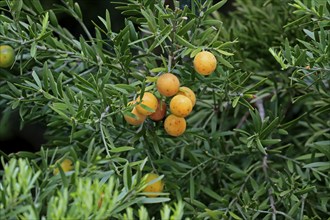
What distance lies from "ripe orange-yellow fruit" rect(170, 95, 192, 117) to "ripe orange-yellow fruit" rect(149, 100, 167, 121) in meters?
0.04

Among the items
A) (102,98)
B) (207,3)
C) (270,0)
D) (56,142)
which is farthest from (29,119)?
(270,0)

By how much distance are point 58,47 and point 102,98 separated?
0.19 meters

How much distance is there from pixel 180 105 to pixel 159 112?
6cm

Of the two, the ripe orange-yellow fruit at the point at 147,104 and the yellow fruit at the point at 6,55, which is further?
the yellow fruit at the point at 6,55

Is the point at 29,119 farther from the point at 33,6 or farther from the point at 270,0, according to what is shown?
the point at 270,0

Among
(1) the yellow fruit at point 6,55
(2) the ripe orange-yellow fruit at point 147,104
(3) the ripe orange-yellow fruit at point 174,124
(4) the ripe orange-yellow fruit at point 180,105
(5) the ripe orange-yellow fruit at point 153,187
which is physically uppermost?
(1) the yellow fruit at point 6,55

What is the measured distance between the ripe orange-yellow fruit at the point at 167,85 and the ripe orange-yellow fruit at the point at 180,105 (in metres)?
0.01

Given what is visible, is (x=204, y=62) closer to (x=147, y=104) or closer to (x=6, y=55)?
(x=147, y=104)

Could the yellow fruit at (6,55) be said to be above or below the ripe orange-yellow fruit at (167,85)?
above

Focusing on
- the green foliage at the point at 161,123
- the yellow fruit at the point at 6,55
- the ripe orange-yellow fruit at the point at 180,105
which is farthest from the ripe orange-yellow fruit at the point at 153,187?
the yellow fruit at the point at 6,55

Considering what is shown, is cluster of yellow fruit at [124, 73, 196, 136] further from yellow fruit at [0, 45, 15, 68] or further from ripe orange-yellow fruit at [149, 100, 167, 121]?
yellow fruit at [0, 45, 15, 68]

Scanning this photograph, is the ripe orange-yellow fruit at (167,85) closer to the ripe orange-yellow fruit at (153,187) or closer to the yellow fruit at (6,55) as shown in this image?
the ripe orange-yellow fruit at (153,187)

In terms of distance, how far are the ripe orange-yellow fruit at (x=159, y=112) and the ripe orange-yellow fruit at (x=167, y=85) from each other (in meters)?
0.04

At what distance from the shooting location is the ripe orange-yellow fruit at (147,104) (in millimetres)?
775
